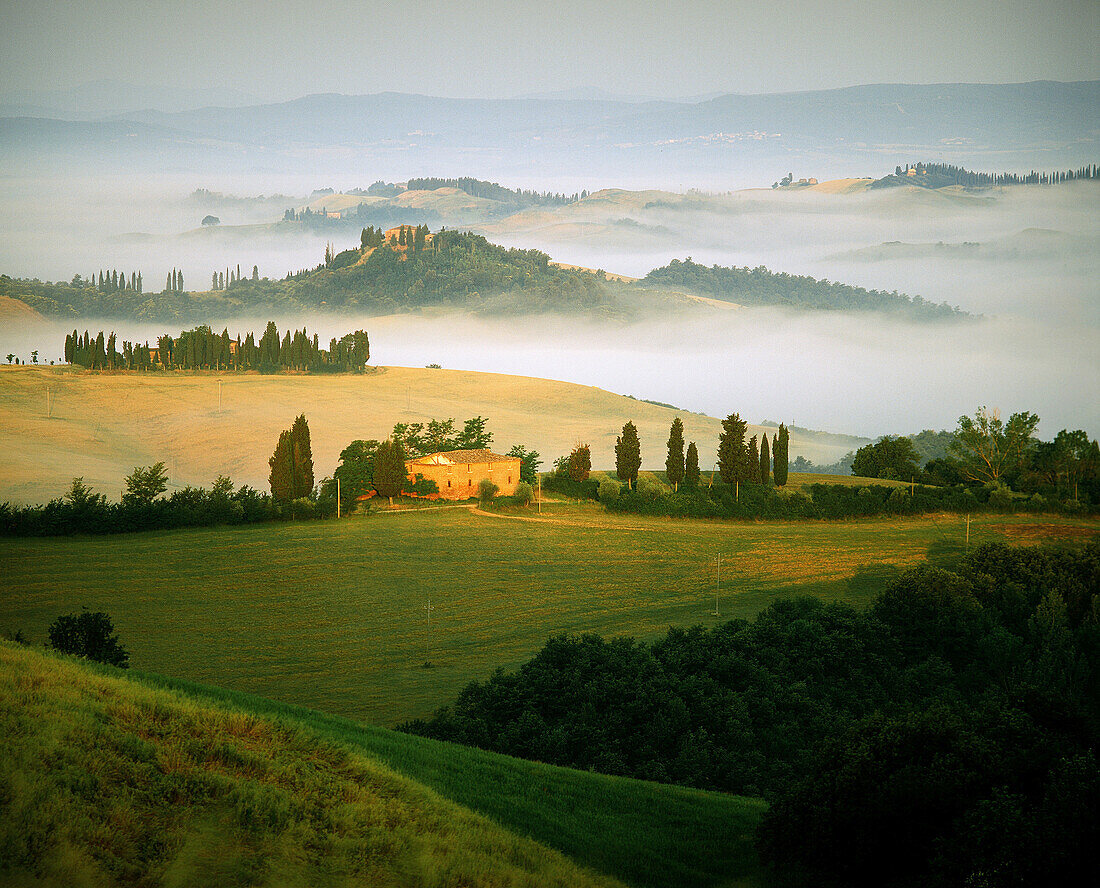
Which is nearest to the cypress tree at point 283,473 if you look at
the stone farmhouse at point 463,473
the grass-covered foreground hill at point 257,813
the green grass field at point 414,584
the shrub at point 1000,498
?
the green grass field at point 414,584

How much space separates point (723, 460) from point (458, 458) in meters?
19.2

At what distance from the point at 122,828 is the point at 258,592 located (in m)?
35.1

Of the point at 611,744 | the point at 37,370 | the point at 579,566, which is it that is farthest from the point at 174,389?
the point at 611,744

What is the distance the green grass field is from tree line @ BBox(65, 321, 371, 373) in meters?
69.0

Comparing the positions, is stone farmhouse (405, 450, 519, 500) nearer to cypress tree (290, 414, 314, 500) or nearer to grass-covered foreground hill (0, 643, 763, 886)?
cypress tree (290, 414, 314, 500)

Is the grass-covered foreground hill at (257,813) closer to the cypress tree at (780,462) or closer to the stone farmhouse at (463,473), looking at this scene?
the stone farmhouse at (463,473)

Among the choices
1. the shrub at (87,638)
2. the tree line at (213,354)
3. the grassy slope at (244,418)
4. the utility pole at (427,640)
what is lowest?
the utility pole at (427,640)

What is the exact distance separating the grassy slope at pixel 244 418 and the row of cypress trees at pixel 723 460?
66.5 feet

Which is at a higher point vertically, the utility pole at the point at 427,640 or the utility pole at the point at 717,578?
the utility pole at the point at 717,578

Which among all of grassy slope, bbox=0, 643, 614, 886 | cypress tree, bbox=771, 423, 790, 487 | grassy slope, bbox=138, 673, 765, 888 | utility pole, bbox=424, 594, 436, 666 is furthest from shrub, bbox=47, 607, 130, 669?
cypress tree, bbox=771, 423, 790, 487

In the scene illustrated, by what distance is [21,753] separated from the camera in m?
10.9

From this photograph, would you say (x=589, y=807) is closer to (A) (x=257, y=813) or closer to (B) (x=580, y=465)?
(A) (x=257, y=813)

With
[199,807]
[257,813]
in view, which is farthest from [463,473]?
[199,807]

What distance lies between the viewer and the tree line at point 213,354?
4550 inches
